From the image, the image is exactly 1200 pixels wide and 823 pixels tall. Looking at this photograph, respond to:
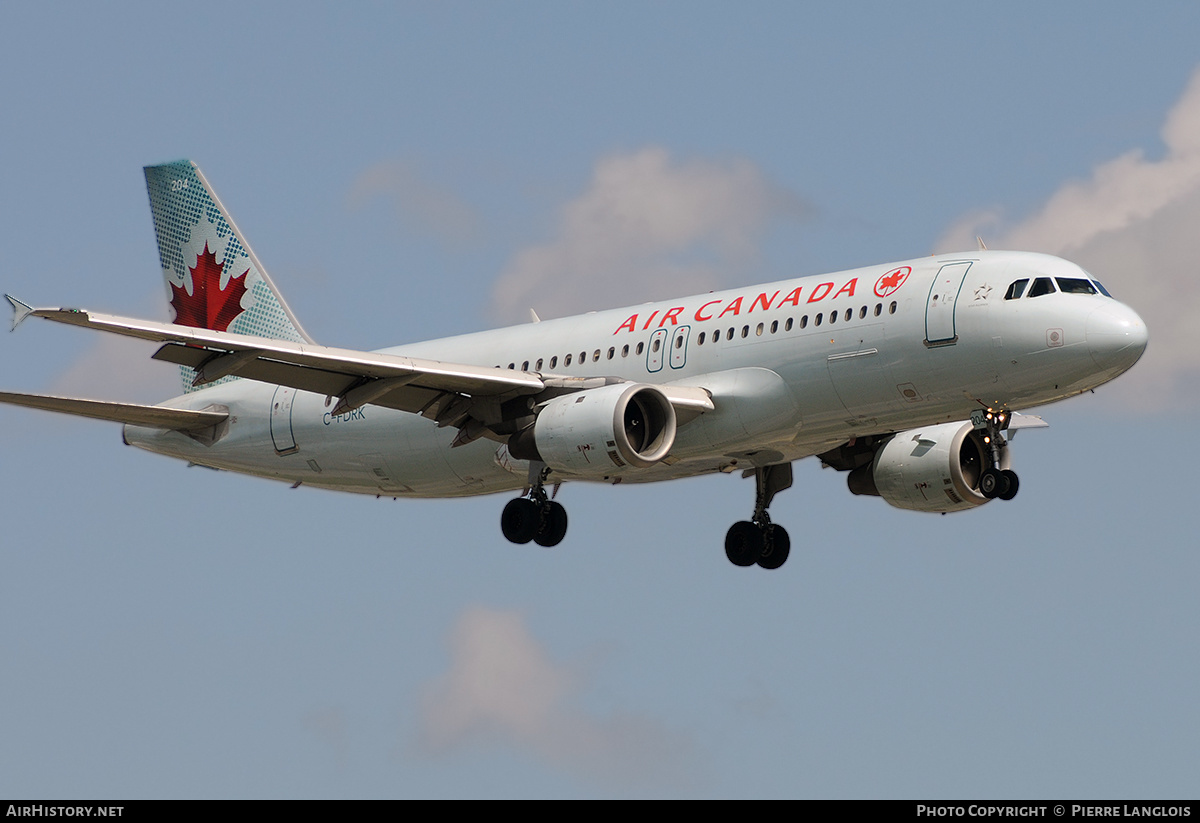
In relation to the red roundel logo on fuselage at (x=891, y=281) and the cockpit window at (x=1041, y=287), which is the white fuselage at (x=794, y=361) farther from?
the cockpit window at (x=1041, y=287)

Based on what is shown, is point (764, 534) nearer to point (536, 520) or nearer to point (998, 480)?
point (536, 520)

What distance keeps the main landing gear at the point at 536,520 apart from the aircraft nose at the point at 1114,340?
41.2ft

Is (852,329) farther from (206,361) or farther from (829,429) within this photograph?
(206,361)

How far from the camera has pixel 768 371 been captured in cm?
4109

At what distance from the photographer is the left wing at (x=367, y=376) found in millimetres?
38906

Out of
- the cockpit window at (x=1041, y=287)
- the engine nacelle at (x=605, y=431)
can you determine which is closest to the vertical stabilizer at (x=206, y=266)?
the engine nacelle at (x=605, y=431)

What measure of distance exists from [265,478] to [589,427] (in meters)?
12.6

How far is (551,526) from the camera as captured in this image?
145 ft

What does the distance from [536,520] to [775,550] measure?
732 centimetres

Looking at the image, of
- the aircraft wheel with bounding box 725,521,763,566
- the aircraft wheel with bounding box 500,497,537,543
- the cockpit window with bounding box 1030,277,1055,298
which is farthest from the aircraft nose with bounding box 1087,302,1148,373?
the aircraft wheel with bounding box 500,497,537,543

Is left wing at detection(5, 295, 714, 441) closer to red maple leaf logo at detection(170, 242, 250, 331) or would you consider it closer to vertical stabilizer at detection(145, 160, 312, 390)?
vertical stabilizer at detection(145, 160, 312, 390)

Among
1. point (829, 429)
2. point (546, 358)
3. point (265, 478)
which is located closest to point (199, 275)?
point (265, 478)

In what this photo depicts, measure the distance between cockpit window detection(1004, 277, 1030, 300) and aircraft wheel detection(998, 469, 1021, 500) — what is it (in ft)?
14.0

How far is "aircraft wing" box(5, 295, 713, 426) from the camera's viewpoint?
127 feet
